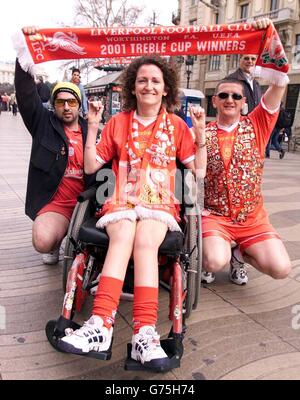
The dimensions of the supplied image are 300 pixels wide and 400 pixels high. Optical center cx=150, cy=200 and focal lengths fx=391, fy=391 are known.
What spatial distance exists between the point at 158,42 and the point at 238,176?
1.07 metres

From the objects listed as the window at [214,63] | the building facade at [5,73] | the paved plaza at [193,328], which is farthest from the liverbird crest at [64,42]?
the building facade at [5,73]

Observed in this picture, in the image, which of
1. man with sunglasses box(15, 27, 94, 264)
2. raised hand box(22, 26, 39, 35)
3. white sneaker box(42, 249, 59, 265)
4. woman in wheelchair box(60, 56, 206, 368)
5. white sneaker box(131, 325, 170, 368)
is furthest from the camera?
white sneaker box(42, 249, 59, 265)

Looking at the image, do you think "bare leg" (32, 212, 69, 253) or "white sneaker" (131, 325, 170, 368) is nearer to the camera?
"white sneaker" (131, 325, 170, 368)

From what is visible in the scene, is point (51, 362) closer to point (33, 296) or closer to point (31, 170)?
point (33, 296)

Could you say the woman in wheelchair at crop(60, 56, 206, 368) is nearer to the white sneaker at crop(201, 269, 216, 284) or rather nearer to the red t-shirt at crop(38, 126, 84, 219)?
the red t-shirt at crop(38, 126, 84, 219)

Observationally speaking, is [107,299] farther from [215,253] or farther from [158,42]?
[158,42]

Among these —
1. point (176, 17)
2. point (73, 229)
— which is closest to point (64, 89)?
point (73, 229)

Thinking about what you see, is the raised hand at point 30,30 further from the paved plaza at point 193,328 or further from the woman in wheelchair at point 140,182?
the paved plaza at point 193,328

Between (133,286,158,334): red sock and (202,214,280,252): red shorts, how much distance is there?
857 mm

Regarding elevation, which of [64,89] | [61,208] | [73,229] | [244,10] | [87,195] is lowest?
[61,208]

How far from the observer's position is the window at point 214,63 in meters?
27.3

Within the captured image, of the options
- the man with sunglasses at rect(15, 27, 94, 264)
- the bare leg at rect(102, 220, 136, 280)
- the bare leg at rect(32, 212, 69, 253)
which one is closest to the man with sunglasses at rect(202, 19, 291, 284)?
the bare leg at rect(102, 220, 136, 280)

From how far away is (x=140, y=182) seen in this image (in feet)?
7.98

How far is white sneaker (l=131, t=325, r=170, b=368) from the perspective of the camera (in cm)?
176
